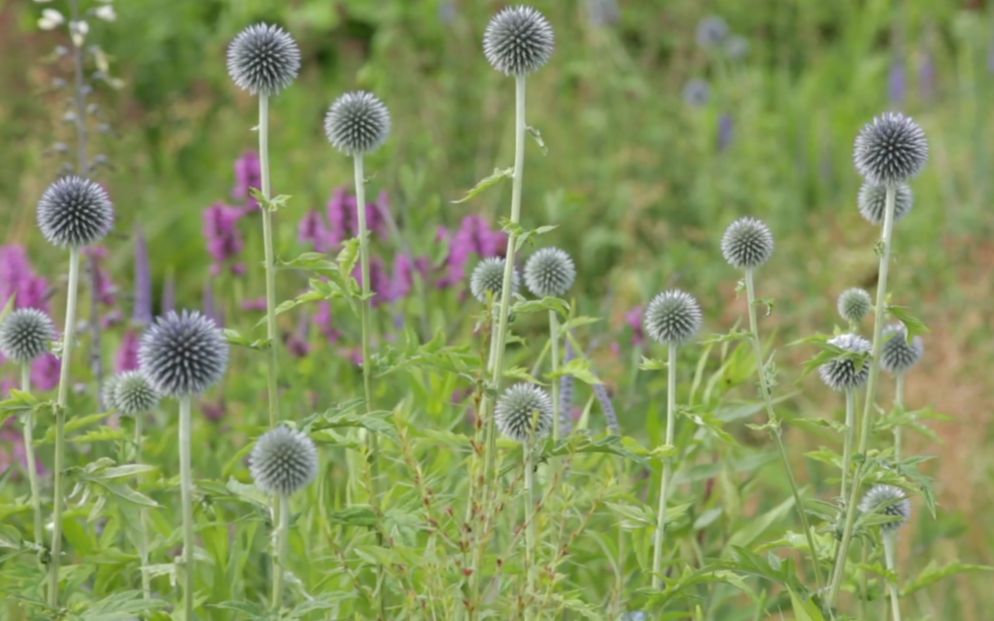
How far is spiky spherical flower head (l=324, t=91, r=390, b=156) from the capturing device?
2758mm

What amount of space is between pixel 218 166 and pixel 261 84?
4956 millimetres

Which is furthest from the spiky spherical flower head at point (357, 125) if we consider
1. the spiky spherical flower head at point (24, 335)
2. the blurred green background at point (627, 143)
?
the blurred green background at point (627, 143)

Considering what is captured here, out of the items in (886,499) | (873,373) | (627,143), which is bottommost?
(886,499)

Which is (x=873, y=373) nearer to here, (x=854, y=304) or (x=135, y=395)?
(x=854, y=304)

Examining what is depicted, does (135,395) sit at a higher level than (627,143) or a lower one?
lower

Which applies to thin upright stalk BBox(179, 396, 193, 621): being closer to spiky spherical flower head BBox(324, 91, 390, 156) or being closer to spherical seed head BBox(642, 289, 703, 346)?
spiky spherical flower head BBox(324, 91, 390, 156)

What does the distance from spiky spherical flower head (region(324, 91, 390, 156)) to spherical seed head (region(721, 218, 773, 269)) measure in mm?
684

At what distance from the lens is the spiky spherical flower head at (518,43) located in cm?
265

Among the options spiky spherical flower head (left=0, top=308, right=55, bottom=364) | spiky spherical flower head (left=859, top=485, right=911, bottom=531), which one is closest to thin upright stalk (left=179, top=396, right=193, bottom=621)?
spiky spherical flower head (left=0, top=308, right=55, bottom=364)

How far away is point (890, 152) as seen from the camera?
2.56m

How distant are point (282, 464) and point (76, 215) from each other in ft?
2.09

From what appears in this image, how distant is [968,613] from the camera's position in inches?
164

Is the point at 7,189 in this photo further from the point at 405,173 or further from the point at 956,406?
the point at 956,406

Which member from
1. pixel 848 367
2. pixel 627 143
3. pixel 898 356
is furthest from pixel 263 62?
pixel 627 143
